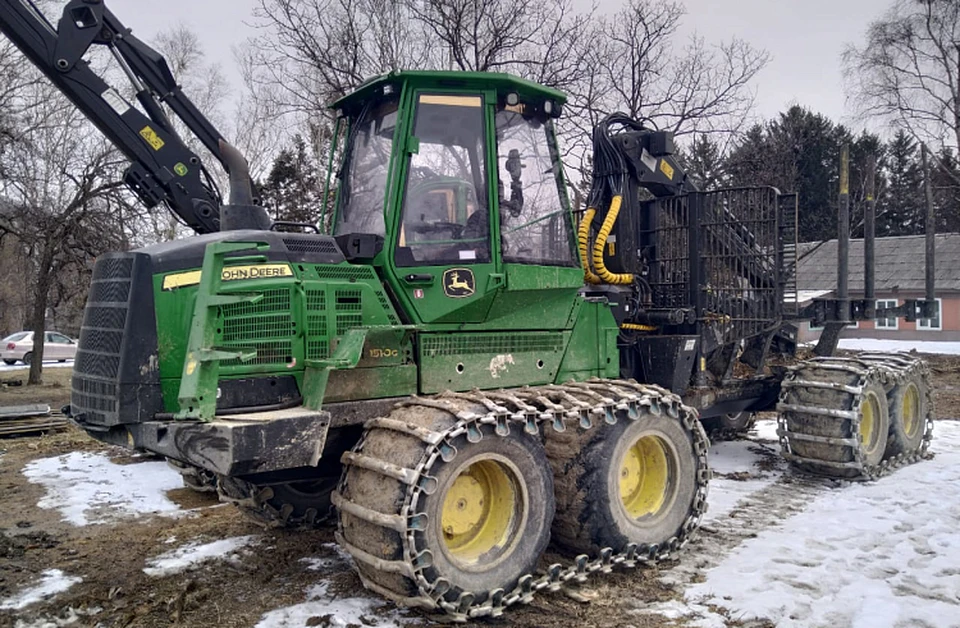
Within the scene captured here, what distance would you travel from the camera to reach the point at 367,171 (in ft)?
17.8

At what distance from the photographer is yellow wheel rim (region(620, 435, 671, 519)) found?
5.66 metres

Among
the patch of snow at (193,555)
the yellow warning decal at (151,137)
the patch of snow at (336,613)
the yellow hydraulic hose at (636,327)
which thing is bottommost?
the patch of snow at (193,555)

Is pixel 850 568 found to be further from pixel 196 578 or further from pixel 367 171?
pixel 196 578

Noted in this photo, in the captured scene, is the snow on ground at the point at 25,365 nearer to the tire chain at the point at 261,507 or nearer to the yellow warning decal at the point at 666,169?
the tire chain at the point at 261,507

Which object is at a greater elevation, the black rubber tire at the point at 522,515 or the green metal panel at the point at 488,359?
the green metal panel at the point at 488,359

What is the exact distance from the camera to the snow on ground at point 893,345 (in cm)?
2697

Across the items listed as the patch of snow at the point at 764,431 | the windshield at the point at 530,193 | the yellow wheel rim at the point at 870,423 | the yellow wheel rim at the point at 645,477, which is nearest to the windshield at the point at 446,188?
the windshield at the point at 530,193

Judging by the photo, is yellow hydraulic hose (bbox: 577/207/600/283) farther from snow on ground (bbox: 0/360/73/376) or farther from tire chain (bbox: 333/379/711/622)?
snow on ground (bbox: 0/360/73/376)

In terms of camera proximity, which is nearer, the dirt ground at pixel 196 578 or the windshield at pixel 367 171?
the dirt ground at pixel 196 578

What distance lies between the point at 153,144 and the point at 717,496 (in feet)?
22.2

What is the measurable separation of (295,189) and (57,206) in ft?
23.0

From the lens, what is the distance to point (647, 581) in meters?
5.07

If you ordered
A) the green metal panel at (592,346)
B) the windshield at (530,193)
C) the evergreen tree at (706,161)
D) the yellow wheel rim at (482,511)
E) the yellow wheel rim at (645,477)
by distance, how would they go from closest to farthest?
the yellow wheel rim at (482,511) < the windshield at (530,193) < the yellow wheel rim at (645,477) < the green metal panel at (592,346) < the evergreen tree at (706,161)

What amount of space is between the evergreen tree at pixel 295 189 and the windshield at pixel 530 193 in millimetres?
9953
